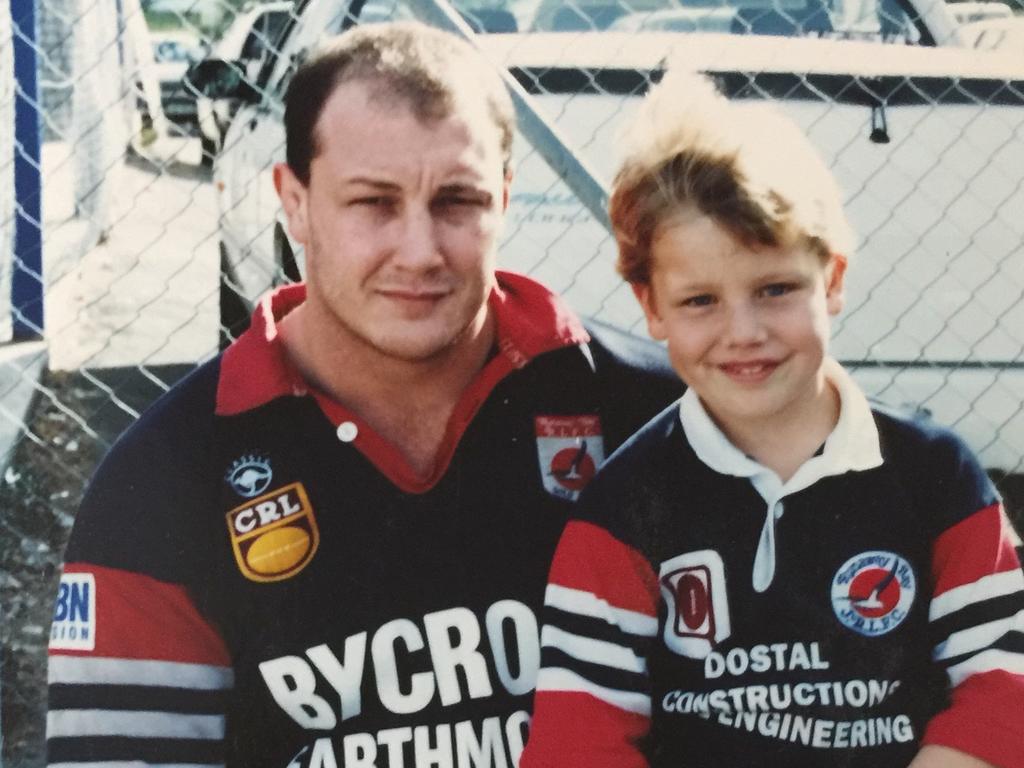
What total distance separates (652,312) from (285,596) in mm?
708

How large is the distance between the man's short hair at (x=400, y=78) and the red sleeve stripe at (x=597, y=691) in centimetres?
83

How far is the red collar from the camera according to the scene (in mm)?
1980

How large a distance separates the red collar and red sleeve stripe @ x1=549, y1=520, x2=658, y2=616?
28cm

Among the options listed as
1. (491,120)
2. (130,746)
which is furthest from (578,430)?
(130,746)

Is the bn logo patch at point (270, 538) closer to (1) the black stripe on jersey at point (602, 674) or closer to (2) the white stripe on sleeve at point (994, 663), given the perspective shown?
(1) the black stripe on jersey at point (602, 674)

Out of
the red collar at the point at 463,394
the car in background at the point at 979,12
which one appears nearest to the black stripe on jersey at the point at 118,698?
the red collar at the point at 463,394

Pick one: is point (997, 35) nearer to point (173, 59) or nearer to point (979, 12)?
point (979, 12)

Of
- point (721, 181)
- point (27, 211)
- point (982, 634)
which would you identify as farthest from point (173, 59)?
point (982, 634)

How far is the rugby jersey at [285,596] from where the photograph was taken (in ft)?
6.24

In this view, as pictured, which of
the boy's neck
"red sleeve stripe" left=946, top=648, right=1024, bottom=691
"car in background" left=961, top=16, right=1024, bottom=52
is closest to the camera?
"red sleeve stripe" left=946, top=648, right=1024, bottom=691

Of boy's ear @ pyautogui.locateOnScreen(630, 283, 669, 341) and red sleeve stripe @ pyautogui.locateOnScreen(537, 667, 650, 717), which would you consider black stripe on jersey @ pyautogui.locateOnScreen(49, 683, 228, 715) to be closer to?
red sleeve stripe @ pyautogui.locateOnScreen(537, 667, 650, 717)

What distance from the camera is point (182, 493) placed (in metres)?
1.94

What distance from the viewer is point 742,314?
1.83 m

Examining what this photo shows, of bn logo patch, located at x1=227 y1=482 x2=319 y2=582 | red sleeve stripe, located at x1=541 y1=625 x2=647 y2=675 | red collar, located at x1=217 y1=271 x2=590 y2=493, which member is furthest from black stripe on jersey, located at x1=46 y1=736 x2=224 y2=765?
red sleeve stripe, located at x1=541 y1=625 x2=647 y2=675
